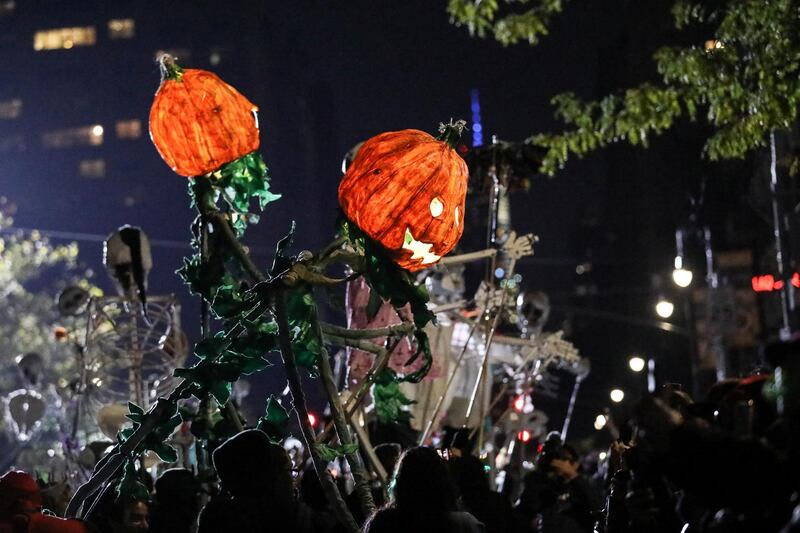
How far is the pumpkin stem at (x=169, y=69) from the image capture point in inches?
258

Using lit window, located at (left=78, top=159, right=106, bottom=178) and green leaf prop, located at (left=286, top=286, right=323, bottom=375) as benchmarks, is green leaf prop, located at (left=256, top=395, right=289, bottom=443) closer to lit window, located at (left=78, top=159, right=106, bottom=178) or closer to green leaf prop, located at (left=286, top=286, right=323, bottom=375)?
green leaf prop, located at (left=286, top=286, right=323, bottom=375)

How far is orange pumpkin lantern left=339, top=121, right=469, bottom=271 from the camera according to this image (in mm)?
5707

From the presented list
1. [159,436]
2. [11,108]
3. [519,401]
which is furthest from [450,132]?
[11,108]

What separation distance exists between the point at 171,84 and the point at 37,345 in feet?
131

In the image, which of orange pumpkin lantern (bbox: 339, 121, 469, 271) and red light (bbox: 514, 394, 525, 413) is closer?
orange pumpkin lantern (bbox: 339, 121, 469, 271)

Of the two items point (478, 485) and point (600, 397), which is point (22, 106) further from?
point (478, 485)

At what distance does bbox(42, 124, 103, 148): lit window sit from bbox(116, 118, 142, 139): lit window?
4.96 ft

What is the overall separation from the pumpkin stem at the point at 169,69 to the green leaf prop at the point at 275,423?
229cm

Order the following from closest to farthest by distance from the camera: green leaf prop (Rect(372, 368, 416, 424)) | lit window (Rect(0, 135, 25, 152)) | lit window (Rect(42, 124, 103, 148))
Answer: green leaf prop (Rect(372, 368, 416, 424)) < lit window (Rect(0, 135, 25, 152)) < lit window (Rect(42, 124, 103, 148))

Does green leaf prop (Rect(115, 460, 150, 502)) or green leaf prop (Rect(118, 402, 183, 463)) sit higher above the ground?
green leaf prop (Rect(118, 402, 183, 463))

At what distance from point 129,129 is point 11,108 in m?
9.28

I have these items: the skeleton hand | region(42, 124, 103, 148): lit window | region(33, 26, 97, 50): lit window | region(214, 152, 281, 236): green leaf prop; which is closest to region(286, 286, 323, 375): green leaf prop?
region(214, 152, 281, 236): green leaf prop

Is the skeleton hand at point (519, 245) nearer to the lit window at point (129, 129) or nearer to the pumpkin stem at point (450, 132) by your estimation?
the pumpkin stem at point (450, 132)

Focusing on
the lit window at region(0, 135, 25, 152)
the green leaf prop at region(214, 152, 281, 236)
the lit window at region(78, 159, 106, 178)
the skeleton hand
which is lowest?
the skeleton hand
